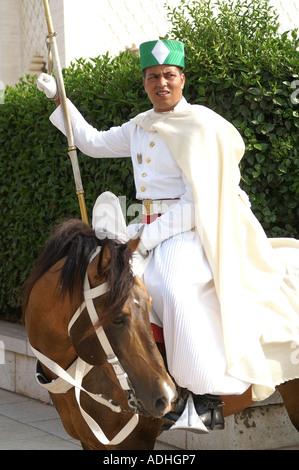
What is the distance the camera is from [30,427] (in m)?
6.33

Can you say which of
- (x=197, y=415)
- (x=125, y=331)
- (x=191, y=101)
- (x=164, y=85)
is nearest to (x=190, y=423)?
(x=197, y=415)

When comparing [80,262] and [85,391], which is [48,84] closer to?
[80,262]

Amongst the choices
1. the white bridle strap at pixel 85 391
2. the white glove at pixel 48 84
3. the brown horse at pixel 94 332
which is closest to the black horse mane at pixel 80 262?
the brown horse at pixel 94 332

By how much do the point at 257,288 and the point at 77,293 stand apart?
3.48ft

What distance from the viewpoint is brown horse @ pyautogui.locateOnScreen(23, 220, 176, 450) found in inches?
128

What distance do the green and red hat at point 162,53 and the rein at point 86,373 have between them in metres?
1.16

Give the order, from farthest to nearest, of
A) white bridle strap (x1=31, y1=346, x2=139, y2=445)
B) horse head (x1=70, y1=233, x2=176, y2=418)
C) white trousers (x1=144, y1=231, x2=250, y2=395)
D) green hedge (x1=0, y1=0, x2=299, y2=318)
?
1. green hedge (x1=0, y1=0, x2=299, y2=318)
2. white trousers (x1=144, y1=231, x2=250, y2=395)
3. white bridle strap (x1=31, y1=346, x2=139, y2=445)
4. horse head (x1=70, y1=233, x2=176, y2=418)

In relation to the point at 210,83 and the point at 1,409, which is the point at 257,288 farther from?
the point at 1,409

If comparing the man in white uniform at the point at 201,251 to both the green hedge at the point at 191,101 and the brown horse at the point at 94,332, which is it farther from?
the green hedge at the point at 191,101

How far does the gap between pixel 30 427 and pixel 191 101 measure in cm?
300

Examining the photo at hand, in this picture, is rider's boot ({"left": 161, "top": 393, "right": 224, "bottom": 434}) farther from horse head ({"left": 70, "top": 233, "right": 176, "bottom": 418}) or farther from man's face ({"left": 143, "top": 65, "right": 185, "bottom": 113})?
man's face ({"left": 143, "top": 65, "right": 185, "bottom": 113})

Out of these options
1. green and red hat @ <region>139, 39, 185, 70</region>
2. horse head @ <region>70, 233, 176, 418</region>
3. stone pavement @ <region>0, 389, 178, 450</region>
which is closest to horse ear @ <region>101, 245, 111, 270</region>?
horse head @ <region>70, 233, 176, 418</region>

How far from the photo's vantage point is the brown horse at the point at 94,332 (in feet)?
10.7

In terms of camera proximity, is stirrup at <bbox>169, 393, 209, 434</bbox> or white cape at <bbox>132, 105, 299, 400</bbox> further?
white cape at <bbox>132, 105, 299, 400</bbox>
